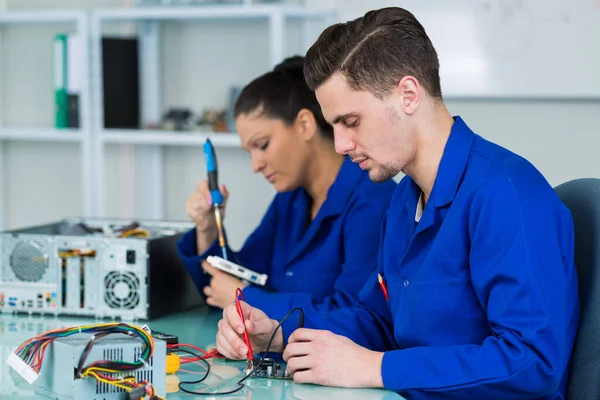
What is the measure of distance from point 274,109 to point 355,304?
50cm

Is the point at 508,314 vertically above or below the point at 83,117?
below

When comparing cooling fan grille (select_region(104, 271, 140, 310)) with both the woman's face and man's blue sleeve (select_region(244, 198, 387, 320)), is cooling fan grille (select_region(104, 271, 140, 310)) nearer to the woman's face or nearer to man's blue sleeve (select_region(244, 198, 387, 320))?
man's blue sleeve (select_region(244, 198, 387, 320))

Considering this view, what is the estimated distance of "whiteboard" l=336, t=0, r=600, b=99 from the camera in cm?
241

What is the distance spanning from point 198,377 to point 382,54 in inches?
23.4

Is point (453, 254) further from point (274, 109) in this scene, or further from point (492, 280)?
point (274, 109)

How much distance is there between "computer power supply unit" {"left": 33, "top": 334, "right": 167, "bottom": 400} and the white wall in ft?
5.55

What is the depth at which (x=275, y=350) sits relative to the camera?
1449mm

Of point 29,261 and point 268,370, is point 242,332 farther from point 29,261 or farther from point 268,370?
point 29,261

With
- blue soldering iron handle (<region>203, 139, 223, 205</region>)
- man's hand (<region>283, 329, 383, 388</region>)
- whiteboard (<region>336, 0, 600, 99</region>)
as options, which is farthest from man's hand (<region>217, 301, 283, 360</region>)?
whiteboard (<region>336, 0, 600, 99</region>)

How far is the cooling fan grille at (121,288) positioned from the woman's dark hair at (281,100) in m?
0.43

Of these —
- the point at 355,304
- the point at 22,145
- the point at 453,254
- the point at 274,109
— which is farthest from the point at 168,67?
the point at 453,254

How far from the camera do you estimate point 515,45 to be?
2482 millimetres

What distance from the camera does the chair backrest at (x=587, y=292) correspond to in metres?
1.30

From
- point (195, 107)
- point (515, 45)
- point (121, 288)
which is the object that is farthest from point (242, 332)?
point (195, 107)
